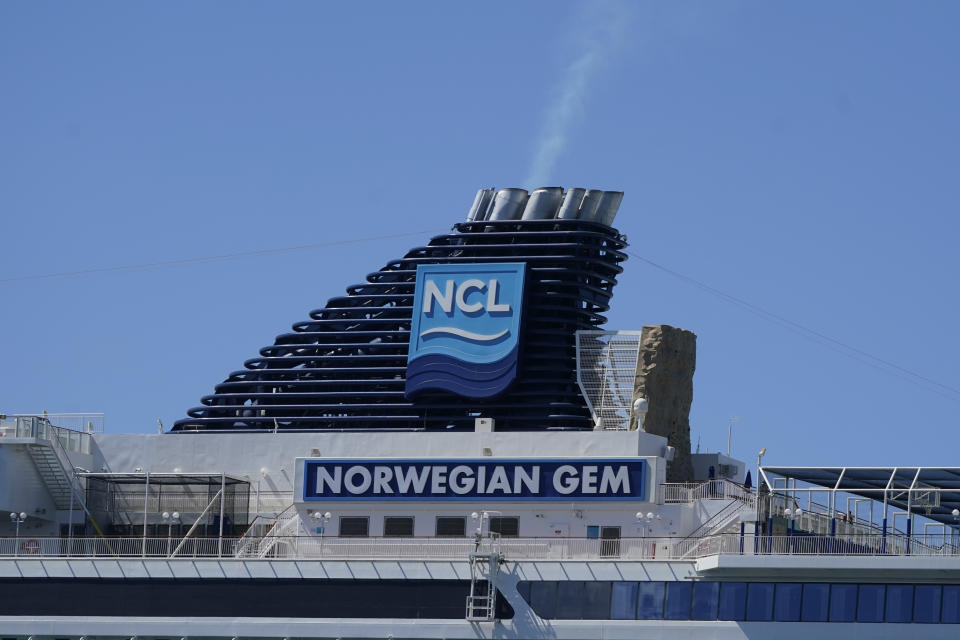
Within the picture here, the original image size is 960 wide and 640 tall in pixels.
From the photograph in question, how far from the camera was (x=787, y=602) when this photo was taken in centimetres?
5241

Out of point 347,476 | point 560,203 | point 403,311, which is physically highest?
point 560,203

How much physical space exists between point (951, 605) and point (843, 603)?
118 inches

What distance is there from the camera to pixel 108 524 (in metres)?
62.2

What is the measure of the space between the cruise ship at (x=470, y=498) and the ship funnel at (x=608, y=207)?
0.41ft

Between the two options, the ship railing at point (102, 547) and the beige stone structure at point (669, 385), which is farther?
the beige stone structure at point (669, 385)

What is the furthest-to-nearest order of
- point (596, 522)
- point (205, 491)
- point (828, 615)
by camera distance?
point (205, 491), point (596, 522), point (828, 615)

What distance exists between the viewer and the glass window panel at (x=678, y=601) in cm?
5303

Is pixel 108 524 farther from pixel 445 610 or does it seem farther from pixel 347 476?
pixel 445 610

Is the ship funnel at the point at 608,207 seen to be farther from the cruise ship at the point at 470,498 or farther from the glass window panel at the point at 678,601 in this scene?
the glass window panel at the point at 678,601

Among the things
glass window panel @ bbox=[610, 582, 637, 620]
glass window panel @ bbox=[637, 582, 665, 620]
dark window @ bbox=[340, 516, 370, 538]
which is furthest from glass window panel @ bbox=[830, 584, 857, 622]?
dark window @ bbox=[340, 516, 370, 538]

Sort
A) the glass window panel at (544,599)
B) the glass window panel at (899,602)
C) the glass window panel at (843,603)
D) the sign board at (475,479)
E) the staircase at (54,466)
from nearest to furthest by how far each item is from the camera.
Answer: the glass window panel at (899,602) → the glass window panel at (843,603) → the glass window panel at (544,599) → the sign board at (475,479) → the staircase at (54,466)

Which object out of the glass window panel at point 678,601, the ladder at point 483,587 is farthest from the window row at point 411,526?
the glass window panel at point 678,601

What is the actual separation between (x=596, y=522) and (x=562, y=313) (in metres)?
8.02

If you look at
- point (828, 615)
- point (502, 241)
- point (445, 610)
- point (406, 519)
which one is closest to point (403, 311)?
point (502, 241)
